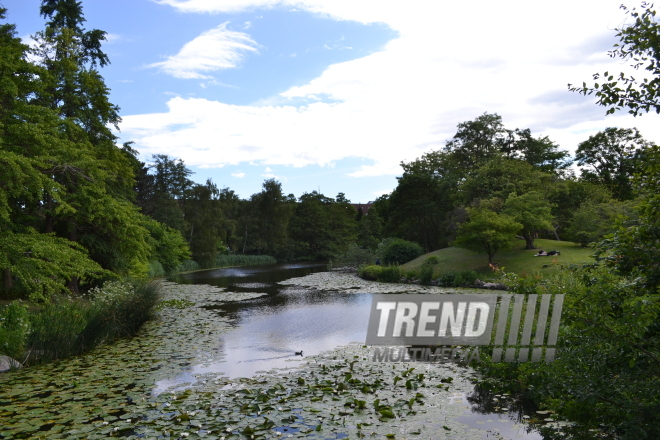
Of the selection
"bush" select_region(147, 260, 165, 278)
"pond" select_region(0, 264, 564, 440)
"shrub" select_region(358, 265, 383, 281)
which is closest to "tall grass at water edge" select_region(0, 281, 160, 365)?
"pond" select_region(0, 264, 564, 440)

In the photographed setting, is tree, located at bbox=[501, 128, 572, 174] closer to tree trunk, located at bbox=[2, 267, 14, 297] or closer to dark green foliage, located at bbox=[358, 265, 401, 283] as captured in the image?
dark green foliage, located at bbox=[358, 265, 401, 283]

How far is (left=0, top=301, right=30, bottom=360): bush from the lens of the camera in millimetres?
8578

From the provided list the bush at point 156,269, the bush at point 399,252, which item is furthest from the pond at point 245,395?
the bush at point 156,269

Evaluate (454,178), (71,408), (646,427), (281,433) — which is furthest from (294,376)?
(454,178)

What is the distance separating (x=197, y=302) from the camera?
19.2 m

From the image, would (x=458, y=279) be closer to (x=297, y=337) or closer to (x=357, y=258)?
(x=297, y=337)

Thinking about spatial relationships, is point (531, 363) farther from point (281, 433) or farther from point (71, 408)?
point (71, 408)

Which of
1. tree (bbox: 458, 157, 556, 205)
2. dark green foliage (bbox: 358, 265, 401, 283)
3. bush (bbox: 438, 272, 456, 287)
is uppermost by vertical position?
tree (bbox: 458, 157, 556, 205)

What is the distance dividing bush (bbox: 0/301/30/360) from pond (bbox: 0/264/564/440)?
56cm

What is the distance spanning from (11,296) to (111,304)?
529 cm

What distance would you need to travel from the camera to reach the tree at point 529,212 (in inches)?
1001

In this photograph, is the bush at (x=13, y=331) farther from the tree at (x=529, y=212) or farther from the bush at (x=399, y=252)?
the bush at (x=399, y=252)

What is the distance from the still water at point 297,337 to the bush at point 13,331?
10.7 feet

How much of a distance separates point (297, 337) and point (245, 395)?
5.23 m
